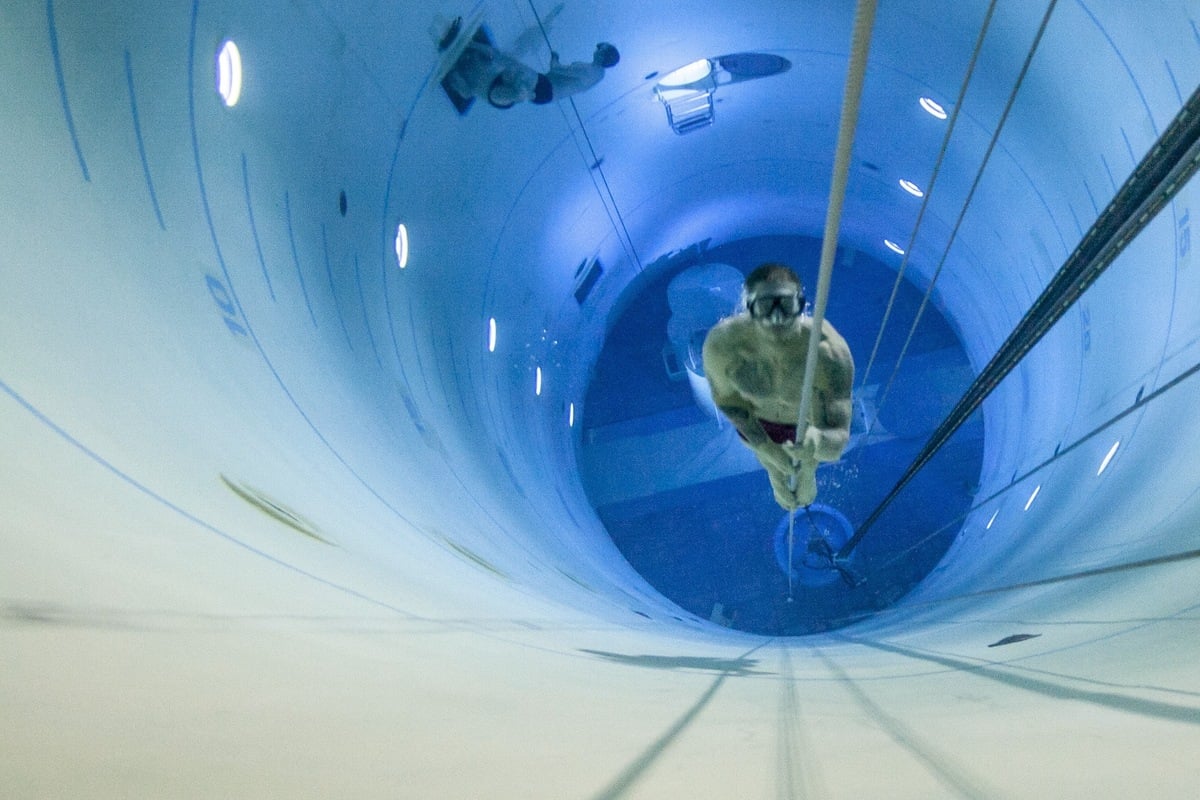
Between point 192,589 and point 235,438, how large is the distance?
0.38 metres

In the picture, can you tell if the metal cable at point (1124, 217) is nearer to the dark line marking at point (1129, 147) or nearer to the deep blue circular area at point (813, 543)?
the dark line marking at point (1129, 147)

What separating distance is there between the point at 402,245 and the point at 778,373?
1186 mm

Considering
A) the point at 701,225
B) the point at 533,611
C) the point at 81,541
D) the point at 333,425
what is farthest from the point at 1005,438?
the point at 81,541

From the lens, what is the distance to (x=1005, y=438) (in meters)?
3.67

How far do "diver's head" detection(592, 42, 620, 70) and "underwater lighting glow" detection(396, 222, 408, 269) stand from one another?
40.9 inches

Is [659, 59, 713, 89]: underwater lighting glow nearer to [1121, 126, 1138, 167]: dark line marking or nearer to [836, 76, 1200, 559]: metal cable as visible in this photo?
[1121, 126, 1138, 167]: dark line marking

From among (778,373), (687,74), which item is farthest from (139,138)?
(687,74)

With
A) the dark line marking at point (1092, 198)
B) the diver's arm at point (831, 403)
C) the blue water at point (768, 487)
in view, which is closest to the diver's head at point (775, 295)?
the diver's arm at point (831, 403)

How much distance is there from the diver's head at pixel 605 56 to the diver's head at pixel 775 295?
3.54ft

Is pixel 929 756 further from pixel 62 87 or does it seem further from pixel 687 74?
pixel 687 74

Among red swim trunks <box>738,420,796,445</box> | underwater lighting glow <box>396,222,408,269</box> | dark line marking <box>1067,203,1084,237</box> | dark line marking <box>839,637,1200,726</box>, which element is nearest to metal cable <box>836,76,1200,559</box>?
dark line marking <box>839,637,1200,726</box>

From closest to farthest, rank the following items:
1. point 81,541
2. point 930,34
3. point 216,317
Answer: point 81,541, point 216,317, point 930,34

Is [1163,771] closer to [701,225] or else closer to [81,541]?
[81,541]

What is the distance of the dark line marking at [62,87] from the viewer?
0.89 meters
